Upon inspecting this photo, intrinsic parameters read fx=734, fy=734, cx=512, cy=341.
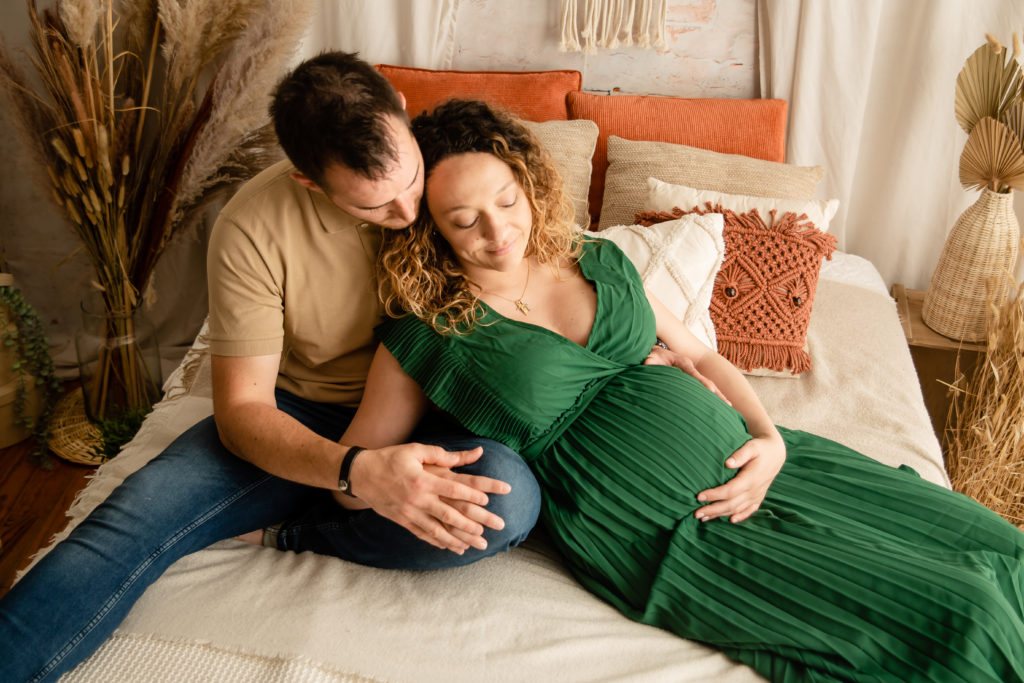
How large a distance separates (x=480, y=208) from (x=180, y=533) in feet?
2.45

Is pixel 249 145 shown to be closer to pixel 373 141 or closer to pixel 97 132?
pixel 97 132

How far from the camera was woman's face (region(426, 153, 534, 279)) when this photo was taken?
1.25m

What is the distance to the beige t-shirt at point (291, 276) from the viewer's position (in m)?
1.33

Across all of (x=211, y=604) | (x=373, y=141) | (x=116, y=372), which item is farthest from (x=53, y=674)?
(x=116, y=372)

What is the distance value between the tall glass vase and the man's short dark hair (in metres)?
1.36

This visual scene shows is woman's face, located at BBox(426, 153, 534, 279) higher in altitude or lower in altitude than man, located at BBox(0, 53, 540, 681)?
higher

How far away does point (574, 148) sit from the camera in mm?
2086

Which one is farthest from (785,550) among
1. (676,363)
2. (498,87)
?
(498,87)

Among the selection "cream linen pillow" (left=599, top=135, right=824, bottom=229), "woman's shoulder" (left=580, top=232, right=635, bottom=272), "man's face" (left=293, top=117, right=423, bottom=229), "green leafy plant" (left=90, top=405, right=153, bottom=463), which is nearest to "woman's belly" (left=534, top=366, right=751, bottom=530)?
"woman's shoulder" (left=580, top=232, right=635, bottom=272)

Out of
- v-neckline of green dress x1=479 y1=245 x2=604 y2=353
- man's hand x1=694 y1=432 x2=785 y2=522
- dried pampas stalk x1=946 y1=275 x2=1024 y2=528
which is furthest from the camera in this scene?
dried pampas stalk x1=946 y1=275 x2=1024 y2=528

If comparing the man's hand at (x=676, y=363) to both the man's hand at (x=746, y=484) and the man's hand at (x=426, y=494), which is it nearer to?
the man's hand at (x=746, y=484)

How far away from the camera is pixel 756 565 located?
1.15 meters

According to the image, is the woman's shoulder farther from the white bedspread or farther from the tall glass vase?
the tall glass vase

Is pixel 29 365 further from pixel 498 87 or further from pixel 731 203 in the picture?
pixel 731 203
